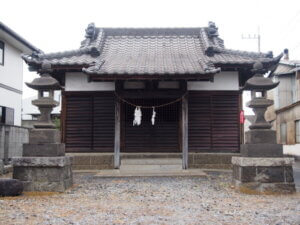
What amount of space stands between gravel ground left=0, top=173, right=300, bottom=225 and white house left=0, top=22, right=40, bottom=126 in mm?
10655

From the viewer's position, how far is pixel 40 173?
7863 millimetres

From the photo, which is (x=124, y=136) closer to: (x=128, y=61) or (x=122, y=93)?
(x=122, y=93)

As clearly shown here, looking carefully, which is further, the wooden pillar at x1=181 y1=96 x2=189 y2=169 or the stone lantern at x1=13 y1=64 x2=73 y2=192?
the wooden pillar at x1=181 y1=96 x2=189 y2=169

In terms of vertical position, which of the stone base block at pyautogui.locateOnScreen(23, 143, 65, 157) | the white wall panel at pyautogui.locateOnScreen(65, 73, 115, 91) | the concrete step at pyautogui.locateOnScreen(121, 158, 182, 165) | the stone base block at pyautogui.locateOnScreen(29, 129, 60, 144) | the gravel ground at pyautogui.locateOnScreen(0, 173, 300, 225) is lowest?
the gravel ground at pyautogui.locateOnScreen(0, 173, 300, 225)

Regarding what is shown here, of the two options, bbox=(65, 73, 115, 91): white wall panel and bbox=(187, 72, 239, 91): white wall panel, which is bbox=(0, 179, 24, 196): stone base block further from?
bbox=(187, 72, 239, 91): white wall panel

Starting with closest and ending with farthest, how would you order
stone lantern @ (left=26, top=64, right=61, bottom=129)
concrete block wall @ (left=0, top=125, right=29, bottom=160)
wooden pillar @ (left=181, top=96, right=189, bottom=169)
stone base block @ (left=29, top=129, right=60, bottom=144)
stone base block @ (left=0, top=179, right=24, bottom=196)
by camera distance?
stone base block @ (left=0, top=179, right=24, bottom=196), stone base block @ (left=29, top=129, right=60, bottom=144), stone lantern @ (left=26, top=64, right=61, bottom=129), wooden pillar @ (left=181, top=96, right=189, bottom=169), concrete block wall @ (left=0, top=125, right=29, bottom=160)

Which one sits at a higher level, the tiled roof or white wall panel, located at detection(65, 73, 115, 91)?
the tiled roof

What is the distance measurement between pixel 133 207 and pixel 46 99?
3984mm

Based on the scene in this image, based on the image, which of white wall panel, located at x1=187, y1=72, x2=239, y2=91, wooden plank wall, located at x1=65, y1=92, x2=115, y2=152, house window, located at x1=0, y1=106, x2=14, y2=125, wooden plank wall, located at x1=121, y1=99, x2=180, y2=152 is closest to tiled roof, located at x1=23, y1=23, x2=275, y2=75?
white wall panel, located at x1=187, y1=72, x2=239, y2=91

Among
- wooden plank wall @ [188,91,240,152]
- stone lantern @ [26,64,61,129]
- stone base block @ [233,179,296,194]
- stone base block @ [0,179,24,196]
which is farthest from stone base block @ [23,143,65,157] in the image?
wooden plank wall @ [188,91,240,152]

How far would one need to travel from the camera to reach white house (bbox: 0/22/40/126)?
16891mm

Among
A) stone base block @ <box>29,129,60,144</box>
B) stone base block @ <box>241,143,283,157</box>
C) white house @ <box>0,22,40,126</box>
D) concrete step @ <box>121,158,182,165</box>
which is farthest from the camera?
white house @ <box>0,22,40,126</box>

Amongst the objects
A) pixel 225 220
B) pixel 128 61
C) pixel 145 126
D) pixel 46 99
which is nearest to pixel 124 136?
pixel 145 126

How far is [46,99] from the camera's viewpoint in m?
8.41
